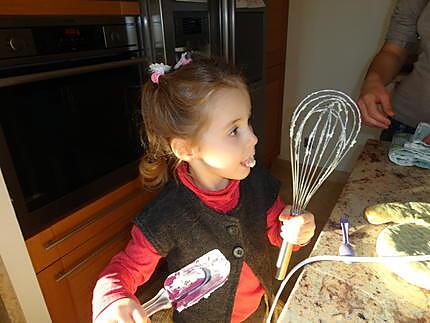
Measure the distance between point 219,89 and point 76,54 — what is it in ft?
1.64

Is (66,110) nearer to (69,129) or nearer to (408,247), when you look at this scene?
(69,129)

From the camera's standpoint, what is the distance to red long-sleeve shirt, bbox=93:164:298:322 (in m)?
0.52

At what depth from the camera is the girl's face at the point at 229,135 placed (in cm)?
62

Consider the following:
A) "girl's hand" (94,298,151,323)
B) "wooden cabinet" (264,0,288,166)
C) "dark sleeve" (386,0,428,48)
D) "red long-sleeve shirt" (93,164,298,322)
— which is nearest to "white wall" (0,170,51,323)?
"red long-sleeve shirt" (93,164,298,322)

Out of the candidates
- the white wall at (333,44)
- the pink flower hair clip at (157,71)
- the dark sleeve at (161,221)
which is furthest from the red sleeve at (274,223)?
the white wall at (333,44)

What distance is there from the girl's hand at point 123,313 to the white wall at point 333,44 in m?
1.97

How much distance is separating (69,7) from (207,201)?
24.9 inches

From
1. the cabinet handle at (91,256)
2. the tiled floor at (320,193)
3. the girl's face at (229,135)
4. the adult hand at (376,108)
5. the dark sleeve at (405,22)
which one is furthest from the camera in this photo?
the tiled floor at (320,193)

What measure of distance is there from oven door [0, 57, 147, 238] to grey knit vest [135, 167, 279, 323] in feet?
1.34

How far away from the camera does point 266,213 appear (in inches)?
29.9

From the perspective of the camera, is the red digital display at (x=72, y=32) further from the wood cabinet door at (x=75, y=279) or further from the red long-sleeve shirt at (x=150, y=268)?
the wood cabinet door at (x=75, y=279)

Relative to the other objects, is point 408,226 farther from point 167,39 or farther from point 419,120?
point 167,39

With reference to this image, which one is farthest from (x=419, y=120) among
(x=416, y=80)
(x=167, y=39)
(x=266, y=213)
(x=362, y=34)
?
(x=362, y=34)

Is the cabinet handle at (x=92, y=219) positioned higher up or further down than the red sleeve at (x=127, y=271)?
further down
